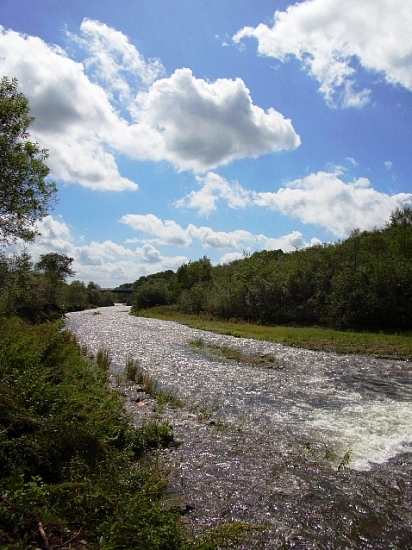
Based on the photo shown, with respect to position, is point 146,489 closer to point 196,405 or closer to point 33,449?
point 33,449

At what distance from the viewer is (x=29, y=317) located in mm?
45344

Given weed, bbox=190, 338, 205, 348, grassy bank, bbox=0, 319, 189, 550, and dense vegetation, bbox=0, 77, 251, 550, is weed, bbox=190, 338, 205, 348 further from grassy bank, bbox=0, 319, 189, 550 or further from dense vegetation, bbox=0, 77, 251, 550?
grassy bank, bbox=0, 319, 189, 550

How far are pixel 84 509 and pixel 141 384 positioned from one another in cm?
1219

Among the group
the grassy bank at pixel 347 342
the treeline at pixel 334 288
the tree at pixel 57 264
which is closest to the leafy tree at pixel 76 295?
the tree at pixel 57 264

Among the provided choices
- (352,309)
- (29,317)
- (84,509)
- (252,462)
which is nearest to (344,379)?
(252,462)

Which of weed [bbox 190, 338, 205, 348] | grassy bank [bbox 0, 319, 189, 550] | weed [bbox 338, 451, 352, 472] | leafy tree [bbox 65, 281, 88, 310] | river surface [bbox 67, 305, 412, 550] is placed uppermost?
leafy tree [bbox 65, 281, 88, 310]

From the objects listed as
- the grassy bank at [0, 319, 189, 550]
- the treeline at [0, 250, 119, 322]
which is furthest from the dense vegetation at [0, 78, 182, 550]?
the treeline at [0, 250, 119, 322]

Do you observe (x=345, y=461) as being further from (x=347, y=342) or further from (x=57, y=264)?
(x=57, y=264)

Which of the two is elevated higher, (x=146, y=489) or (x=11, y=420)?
(x=11, y=420)

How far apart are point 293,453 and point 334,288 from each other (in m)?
41.3

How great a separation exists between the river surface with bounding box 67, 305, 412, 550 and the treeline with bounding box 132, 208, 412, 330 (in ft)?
70.7

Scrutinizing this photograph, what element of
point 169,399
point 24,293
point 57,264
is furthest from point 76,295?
point 169,399

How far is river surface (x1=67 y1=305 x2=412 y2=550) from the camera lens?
25.6 feet

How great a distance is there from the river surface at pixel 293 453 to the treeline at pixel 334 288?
21.5 meters
